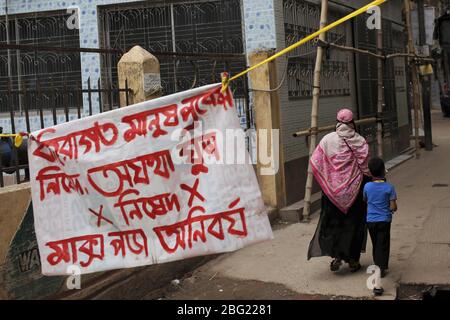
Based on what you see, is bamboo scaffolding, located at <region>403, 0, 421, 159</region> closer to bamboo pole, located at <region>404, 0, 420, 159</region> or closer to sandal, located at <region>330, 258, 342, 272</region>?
bamboo pole, located at <region>404, 0, 420, 159</region>

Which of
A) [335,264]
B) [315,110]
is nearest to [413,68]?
[315,110]

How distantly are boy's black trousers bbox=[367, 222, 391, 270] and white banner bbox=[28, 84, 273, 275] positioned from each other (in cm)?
189

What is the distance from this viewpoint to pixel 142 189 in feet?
13.0

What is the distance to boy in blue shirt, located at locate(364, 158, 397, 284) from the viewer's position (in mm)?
5617

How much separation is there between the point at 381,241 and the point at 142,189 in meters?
2.67

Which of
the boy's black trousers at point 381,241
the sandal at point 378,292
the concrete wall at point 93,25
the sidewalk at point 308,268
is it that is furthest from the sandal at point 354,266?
the concrete wall at point 93,25

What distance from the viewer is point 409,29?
14727 mm

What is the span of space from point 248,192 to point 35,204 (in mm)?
1362

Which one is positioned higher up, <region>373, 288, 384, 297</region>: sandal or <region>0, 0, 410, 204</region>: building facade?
<region>0, 0, 410, 204</region>: building facade

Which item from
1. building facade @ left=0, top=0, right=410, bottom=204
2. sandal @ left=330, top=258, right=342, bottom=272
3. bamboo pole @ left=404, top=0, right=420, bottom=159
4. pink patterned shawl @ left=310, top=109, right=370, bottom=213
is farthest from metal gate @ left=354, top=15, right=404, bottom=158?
sandal @ left=330, top=258, right=342, bottom=272

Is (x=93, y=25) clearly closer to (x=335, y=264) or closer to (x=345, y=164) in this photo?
(x=345, y=164)

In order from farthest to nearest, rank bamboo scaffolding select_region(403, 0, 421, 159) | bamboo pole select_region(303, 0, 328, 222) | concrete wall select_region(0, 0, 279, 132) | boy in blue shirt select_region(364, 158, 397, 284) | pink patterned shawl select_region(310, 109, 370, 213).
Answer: bamboo scaffolding select_region(403, 0, 421, 159) → concrete wall select_region(0, 0, 279, 132) → bamboo pole select_region(303, 0, 328, 222) → pink patterned shawl select_region(310, 109, 370, 213) → boy in blue shirt select_region(364, 158, 397, 284)

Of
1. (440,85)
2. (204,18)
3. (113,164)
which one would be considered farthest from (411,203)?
(440,85)
